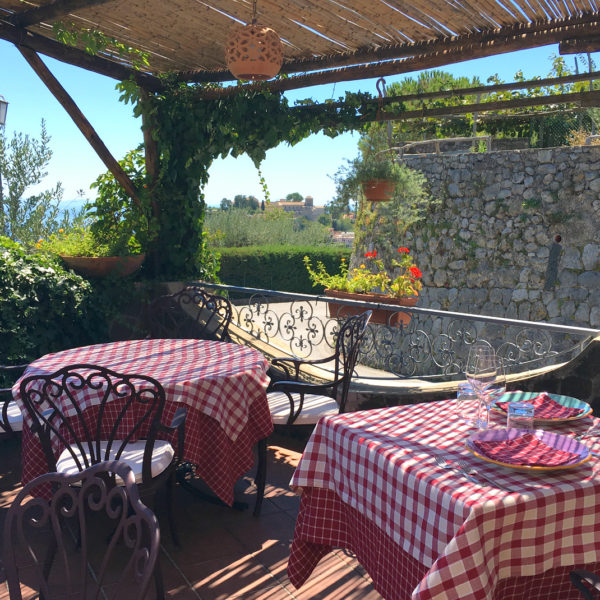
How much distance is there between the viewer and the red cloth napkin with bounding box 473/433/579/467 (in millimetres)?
1851

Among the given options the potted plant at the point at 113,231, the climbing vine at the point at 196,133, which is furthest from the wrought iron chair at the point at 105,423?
the climbing vine at the point at 196,133

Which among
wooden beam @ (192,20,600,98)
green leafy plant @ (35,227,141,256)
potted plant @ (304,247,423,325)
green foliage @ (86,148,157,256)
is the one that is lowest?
potted plant @ (304,247,423,325)

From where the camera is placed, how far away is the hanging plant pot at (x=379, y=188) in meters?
6.34

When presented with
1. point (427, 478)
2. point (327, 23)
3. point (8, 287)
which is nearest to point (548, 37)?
point (327, 23)

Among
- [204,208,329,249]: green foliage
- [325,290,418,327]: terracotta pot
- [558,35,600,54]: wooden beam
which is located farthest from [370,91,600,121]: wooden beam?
[204,208,329,249]: green foliage

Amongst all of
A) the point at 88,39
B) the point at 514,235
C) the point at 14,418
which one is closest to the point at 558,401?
the point at 14,418

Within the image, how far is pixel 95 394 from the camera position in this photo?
2.91 metres

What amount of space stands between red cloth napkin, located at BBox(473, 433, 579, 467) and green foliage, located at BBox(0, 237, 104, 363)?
368 cm

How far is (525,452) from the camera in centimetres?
193

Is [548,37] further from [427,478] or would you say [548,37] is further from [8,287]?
[8,287]

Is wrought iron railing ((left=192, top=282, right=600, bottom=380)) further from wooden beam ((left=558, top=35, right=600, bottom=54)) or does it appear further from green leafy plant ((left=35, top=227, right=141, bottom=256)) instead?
wooden beam ((left=558, top=35, right=600, bottom=54))

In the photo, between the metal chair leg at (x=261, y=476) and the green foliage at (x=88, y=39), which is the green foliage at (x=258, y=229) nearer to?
the green foliage at (x=88, y=39)

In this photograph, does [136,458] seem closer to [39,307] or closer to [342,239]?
[39,307]

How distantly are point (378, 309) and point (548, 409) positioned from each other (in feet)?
8.49
